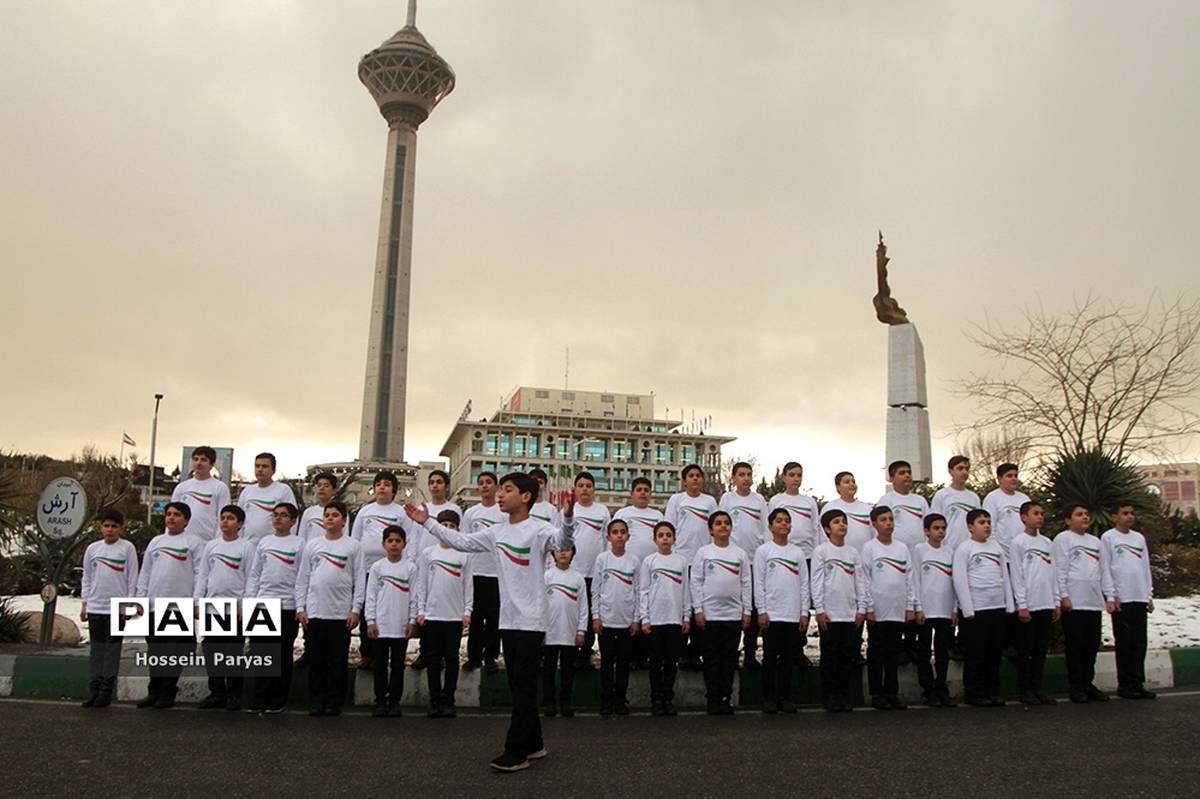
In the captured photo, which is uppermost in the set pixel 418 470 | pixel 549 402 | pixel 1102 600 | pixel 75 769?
pixel 549 402

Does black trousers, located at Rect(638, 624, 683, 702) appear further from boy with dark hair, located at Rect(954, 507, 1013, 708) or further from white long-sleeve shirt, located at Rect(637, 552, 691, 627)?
boy with dark hair, located at Rect(954, 507, 1013, 708)

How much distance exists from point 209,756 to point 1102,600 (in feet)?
24.5

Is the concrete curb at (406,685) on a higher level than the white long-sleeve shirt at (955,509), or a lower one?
lower

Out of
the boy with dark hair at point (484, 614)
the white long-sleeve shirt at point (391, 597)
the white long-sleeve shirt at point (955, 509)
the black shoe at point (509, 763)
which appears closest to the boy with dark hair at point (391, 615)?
the white long-sleeve shirt at point (391, 597)

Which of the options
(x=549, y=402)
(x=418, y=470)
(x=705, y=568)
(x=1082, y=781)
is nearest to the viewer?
(x=1082, y=781)

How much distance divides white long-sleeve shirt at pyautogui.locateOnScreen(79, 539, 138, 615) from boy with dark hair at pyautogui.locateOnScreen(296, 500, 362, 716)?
171 centimetres

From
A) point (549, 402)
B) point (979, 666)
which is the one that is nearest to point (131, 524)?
point (979, 666)

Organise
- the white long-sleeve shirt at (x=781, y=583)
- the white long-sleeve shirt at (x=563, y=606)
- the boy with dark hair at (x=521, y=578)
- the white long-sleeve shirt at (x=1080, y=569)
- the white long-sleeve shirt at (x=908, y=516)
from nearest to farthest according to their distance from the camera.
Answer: the boy with dark hair at (x=521, y=578) < the white long-sleeve shirt at (x=563, y=606) < the white long-sleeve shirt at (x=781, y=583) < the white long-sleeve shirt at (x=1080, y=569) < the white long-sleeve shirt at (x=908, y=516)

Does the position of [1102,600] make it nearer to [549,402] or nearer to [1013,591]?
[1013,591]

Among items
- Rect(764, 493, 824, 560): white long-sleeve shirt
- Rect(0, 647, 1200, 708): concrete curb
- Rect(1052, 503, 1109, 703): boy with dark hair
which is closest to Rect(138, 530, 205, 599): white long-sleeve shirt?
Rect(0, 647, 1200, 708): concrete curb

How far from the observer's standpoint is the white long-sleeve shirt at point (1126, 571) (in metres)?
8.38

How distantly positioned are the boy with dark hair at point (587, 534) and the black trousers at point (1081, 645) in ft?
13.9

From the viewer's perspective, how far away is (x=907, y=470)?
29.2ft

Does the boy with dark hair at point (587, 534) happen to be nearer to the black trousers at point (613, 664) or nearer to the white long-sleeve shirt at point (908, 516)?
the black trousers at point (613, 664)
